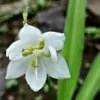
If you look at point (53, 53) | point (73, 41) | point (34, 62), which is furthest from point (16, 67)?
point (73, 41)

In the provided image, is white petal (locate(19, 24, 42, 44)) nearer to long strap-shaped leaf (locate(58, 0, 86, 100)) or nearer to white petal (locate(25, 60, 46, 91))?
white petal (locate(25, 60, 46, 91))

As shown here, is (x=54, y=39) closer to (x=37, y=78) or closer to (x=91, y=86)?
(x=37, y=78)

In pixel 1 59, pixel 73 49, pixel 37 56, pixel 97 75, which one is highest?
pixel 37 56

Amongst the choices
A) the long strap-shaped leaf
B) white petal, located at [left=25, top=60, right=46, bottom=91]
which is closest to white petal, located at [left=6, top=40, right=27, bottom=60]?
white petal, located at [left=25, top=60, right=46, bottom=91]

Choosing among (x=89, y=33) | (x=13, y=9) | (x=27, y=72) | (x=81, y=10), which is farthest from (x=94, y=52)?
(x=27, y=72)

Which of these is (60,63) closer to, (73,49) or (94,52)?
(73,49)

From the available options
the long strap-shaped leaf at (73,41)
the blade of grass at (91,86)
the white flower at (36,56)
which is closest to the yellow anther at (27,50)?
the white flower at (36,56)
